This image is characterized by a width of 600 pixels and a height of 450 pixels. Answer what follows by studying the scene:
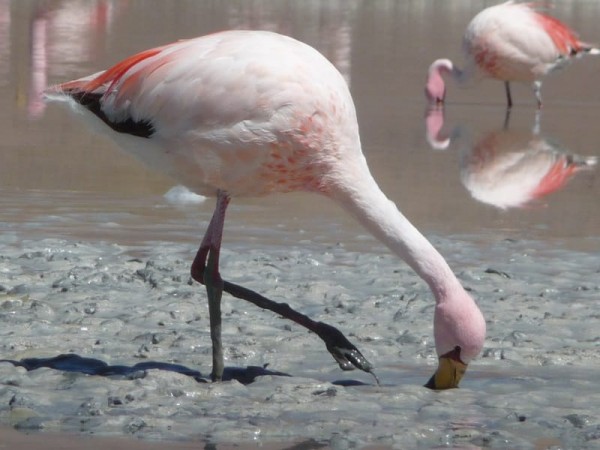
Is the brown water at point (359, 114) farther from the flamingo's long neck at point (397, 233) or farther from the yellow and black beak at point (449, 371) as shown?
the yellow and black beak at point (449, 371)

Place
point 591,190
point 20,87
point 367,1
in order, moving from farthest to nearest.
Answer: point 367,1
point 20,87
point 591,190

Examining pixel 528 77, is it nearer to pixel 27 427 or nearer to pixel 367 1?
pixel 27 427

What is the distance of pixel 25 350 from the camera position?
5.77 meters

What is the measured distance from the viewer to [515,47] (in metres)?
17.2

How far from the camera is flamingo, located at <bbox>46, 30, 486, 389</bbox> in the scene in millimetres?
5496

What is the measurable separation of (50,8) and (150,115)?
846 inches

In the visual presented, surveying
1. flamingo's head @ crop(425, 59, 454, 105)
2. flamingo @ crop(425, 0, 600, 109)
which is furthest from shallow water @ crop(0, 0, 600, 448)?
flamingo @ crop(425, 0, 600, 109)

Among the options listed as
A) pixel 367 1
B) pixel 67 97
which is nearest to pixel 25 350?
pixel 67 97

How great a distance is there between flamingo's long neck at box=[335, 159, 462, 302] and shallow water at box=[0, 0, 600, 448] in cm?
44

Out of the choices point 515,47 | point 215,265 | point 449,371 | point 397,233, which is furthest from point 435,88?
point 449,371

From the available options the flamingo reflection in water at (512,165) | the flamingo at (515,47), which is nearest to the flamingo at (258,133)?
the flamingo reflection in water at (512,165)

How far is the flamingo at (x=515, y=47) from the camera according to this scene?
17.2 metres

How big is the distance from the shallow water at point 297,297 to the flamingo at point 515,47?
10.3ft

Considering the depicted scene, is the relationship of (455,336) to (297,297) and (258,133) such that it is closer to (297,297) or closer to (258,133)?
(258,133)
